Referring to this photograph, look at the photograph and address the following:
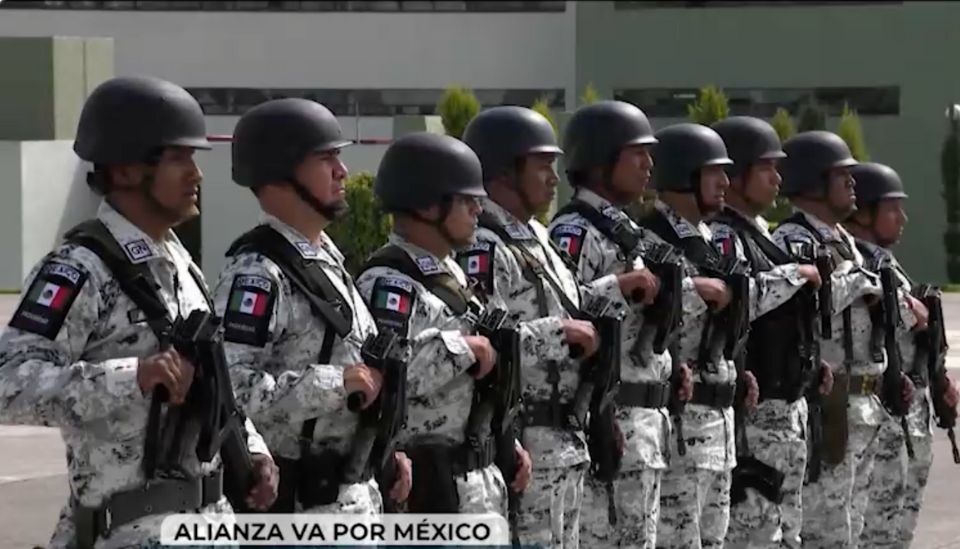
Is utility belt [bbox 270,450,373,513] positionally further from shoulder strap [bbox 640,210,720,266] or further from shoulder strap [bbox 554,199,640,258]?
shoulder strap [bbox 640,210,720,266]

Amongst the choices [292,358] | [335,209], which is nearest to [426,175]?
[335,209]

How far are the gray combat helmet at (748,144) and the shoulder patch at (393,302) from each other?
3.06m

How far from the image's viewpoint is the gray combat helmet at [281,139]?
5734 millimetres

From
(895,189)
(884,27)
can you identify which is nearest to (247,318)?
(895,189)

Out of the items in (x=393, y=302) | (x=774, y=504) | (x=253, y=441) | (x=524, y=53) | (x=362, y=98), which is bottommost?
(x=774, y=504)

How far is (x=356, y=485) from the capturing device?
5.58 meters

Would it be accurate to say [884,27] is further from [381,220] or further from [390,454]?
[390,454]

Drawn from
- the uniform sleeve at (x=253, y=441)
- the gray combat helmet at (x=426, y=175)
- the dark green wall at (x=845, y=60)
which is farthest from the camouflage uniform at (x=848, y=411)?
the dark green wall at (x=845, y=60)

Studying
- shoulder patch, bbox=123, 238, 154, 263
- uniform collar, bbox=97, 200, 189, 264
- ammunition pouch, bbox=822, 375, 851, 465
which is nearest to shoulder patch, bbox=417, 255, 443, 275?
uniform collar, bbox=97, 200, 189, 264

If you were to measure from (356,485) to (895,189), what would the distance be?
498 cm

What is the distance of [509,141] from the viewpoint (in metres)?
7.24

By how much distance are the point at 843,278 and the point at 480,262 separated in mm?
2617

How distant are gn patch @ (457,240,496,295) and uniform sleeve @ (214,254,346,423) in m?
1.44

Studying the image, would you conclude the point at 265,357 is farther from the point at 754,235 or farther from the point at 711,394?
the point at 754,235
